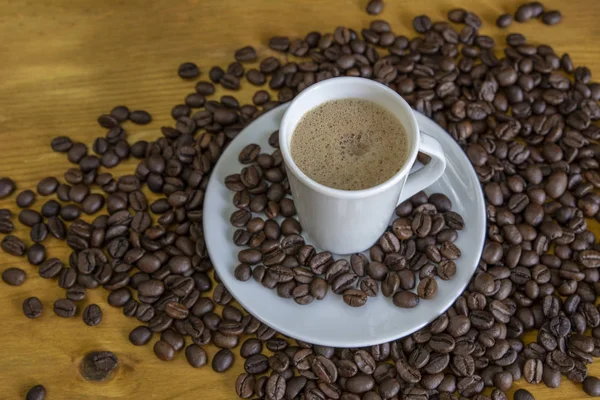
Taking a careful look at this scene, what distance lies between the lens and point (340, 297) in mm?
1354

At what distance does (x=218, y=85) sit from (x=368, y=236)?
68 cm

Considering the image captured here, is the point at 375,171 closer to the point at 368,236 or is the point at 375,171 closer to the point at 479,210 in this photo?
the point at 368,236

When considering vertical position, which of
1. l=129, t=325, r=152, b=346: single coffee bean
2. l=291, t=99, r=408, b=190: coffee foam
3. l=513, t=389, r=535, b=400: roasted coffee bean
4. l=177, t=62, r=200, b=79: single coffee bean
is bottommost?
l=513, t=389, r=535, b=400: roasted coffee bean

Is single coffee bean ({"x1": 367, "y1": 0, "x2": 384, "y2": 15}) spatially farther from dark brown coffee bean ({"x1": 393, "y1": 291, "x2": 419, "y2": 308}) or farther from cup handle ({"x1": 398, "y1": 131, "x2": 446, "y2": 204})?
dark brown coffee bean ({"x1": 393, "y1": 291, "x2": 419, "y2": 308})

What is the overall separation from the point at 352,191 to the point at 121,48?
1.01 meters

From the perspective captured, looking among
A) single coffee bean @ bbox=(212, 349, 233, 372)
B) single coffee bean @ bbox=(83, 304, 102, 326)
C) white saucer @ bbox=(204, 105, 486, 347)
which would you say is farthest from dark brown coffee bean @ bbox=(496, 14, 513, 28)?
single coffee bean @ bbox=(83, 304, 102, 326)

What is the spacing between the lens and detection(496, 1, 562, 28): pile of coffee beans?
1756 mm

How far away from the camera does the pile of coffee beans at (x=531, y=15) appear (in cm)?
176

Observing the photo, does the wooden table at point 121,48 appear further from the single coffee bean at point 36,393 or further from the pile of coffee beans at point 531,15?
the single coffee bean at point 36,393

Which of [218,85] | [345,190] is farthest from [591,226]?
[218,85]

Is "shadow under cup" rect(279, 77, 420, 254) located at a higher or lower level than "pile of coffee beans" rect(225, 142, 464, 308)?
higher

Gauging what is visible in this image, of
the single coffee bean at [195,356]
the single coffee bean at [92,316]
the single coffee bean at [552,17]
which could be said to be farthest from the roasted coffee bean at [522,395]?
the single coffee bean at [552,17]

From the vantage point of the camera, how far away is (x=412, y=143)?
1.15 m

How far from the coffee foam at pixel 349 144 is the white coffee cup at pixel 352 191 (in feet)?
0.06
